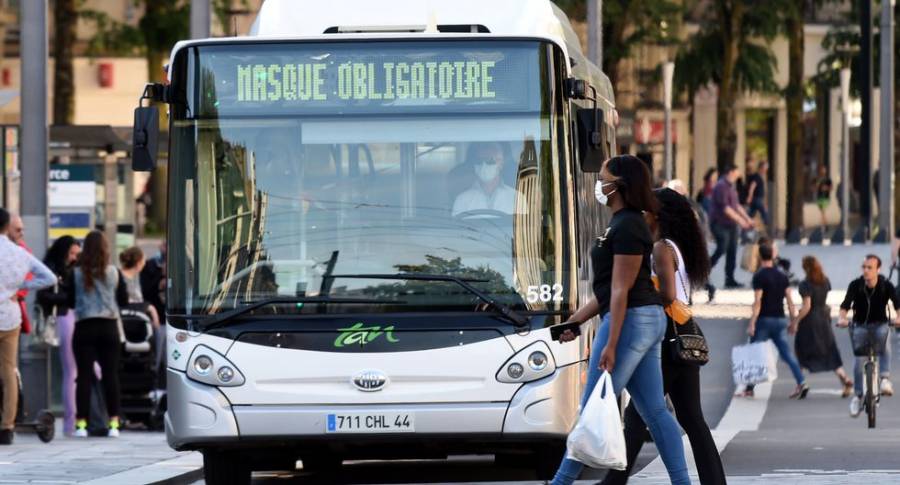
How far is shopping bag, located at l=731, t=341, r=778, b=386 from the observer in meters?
19.4

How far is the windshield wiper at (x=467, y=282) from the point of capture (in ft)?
35.8

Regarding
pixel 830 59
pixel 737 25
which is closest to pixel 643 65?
pixel 830 59

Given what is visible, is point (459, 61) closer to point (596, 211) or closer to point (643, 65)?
point (596, 211)

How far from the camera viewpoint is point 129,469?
1309cm

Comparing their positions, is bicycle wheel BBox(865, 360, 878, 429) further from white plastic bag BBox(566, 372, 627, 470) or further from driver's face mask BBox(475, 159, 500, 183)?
white plastic bag BBox(566, 372, 627, 470)

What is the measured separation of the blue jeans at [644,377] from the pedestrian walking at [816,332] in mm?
11166

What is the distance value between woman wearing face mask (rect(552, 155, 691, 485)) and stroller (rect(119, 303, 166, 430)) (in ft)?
26.9

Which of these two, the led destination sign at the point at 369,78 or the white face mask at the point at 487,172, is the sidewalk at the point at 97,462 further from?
the white face mask at the point at 487,172

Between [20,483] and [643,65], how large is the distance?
47.6 metres

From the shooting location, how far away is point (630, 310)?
31.3 ft

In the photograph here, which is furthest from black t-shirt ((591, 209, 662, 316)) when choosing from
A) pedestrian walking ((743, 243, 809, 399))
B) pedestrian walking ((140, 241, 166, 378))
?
pedestrian walking ((743, 243, 809, 399))

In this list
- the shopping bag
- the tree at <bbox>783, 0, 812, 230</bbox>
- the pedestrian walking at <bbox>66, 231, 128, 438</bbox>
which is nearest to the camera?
the pedestrian walking at <bbox>66, 231, 128, 438</bbox>

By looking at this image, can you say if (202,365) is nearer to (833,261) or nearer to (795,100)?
(833,261)

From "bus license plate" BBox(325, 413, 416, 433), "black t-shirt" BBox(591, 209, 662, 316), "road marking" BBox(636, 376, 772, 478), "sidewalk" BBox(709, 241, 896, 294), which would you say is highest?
"black t-shirt" BBox(591, 209, 662, 316)
